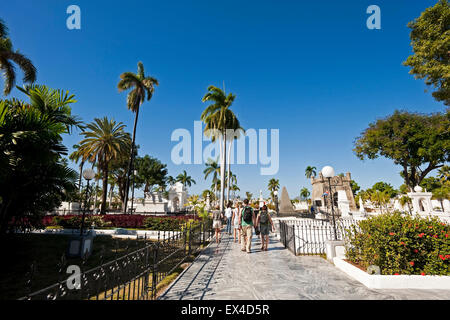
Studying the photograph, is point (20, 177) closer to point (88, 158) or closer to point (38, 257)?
point (38, 257)

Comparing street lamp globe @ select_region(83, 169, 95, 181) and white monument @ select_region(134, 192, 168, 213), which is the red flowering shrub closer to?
street lamp globe @ select_region(83, 169, 95, 181)

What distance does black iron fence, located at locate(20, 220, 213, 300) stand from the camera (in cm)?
226

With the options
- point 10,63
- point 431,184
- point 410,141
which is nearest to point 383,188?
point 431,184

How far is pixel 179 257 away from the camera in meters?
6.61

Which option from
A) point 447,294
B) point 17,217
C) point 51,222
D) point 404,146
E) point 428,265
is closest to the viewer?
point 447,294

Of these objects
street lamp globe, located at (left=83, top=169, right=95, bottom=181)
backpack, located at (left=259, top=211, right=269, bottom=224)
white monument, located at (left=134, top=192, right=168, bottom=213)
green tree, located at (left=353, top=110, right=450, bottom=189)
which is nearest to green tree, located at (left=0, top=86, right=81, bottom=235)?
street lamp globe, located at (left=83, top=169, right=95, bottom=181)

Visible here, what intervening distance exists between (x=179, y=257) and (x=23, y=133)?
17.7ft

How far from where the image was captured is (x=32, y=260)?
27.3 ft

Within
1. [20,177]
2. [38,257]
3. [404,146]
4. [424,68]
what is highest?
[424,68]

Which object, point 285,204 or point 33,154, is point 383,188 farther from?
point 33,154

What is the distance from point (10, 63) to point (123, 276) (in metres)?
15.8
